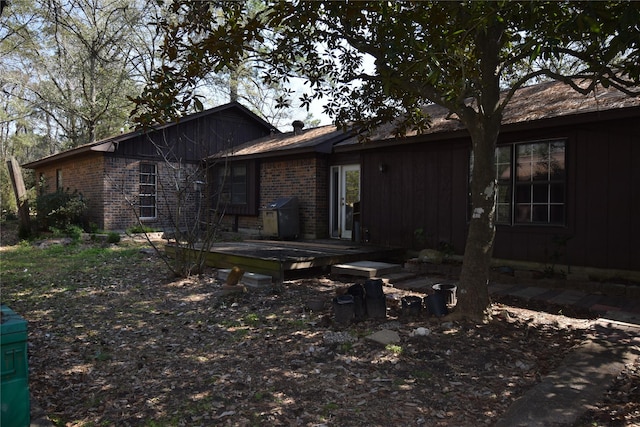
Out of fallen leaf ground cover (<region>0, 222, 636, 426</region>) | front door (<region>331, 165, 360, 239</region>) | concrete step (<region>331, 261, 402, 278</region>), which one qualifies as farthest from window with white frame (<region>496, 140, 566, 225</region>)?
front door (<region>331, 165, 360, 239</region>)

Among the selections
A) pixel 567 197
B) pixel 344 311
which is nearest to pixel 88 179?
pixel 344 311

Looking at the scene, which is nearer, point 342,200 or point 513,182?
point 513,182

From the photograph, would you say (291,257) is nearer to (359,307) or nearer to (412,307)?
(359,307)

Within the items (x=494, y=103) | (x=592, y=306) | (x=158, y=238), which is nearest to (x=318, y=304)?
(x=494, y=103)

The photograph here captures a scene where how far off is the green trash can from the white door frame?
9.40 m

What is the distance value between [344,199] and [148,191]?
7.41m

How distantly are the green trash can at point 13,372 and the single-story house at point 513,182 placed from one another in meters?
6.18

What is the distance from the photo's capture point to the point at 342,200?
11.7 meters

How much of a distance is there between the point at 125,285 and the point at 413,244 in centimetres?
572

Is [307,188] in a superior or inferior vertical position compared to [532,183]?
superior

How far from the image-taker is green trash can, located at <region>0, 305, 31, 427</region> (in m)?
2.28

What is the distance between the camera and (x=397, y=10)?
5043 mm

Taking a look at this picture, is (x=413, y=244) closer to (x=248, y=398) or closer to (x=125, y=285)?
(x=125, y=285)

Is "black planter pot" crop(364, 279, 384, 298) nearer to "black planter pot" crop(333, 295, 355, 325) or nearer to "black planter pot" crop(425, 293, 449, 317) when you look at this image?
"black planter pot" crop(333, 295, 355, 325)
